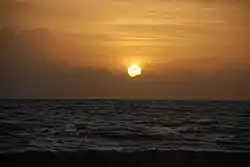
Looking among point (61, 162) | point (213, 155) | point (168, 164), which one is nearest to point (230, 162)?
point (213, 155)

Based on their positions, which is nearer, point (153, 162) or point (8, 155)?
point (153, 162)

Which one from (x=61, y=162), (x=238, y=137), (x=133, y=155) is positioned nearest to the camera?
(x=61, y=162)

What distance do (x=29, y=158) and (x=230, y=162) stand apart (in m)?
4.18

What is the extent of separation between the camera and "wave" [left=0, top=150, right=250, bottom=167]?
951 centimetres

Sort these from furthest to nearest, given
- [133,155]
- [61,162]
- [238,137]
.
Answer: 1. [238,137]
2. [133,155]
3. [61,162]

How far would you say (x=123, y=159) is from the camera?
9648 millimetres

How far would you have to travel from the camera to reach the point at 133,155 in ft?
33.0

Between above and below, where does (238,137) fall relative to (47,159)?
above

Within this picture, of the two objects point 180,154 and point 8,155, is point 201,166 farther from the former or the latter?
point 8,155

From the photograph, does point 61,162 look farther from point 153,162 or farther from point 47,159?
point 153,162

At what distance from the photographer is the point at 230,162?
9883 mm

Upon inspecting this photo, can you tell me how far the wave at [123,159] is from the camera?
9508 mm

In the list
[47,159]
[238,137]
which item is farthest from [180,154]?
[238,137]

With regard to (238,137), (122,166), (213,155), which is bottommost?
(122,166)
